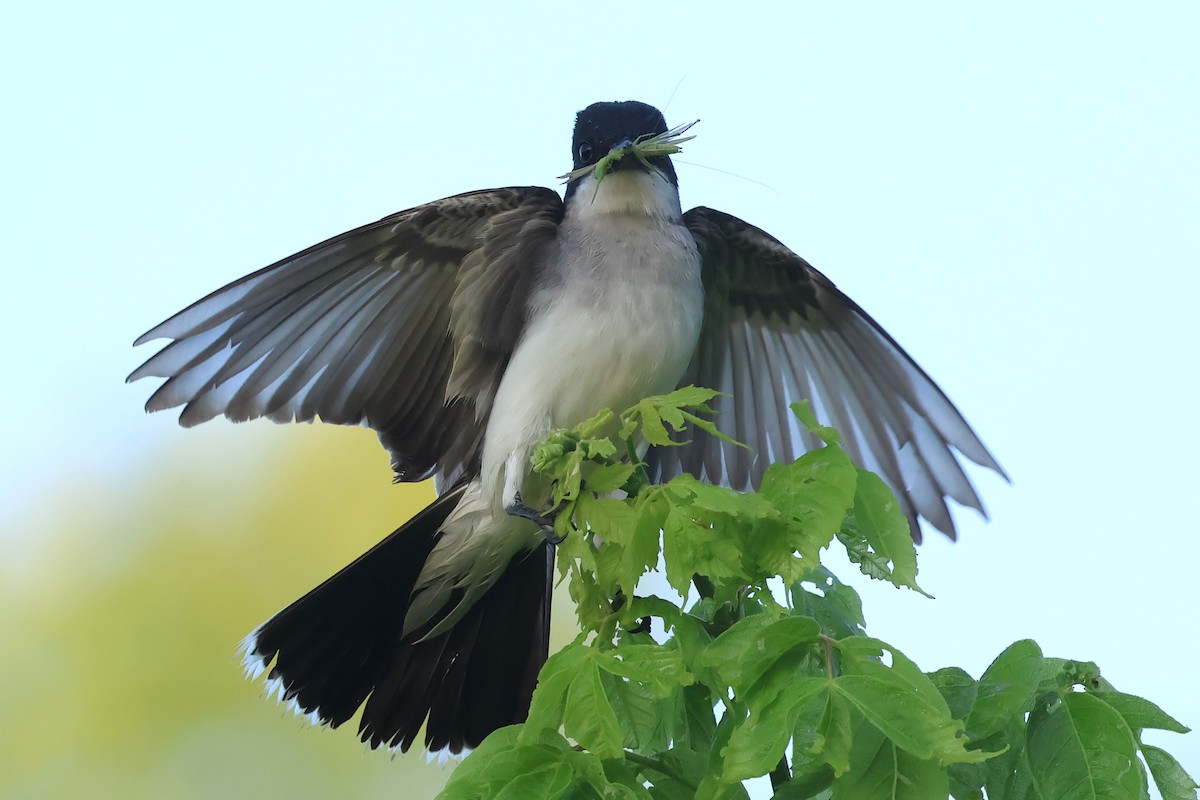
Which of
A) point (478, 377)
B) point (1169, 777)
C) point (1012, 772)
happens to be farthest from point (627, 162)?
point (1169, 777)

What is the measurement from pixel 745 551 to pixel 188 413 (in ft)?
5.67

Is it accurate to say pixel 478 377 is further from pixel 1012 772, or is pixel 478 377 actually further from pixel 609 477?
pixel 1012 772

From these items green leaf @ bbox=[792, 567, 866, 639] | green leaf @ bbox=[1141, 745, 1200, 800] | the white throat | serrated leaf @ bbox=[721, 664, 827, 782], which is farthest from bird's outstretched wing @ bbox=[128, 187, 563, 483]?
green leaf @ bbox=[1141, 745, 1200, 800]

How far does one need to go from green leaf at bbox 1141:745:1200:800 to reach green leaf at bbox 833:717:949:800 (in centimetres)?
30

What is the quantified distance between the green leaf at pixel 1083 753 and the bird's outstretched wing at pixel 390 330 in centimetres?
175

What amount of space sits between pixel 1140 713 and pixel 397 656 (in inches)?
75.2

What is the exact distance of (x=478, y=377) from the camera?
324 cm

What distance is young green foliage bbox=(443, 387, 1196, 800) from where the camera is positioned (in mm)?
1568

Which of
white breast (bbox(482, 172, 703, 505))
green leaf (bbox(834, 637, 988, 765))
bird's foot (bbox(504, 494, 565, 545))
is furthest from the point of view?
white breast (bbox(482, 172, 703, 505))

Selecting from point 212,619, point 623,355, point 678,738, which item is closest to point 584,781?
point 678,738

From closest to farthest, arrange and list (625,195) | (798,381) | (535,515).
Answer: (535,515)
(625,195)
(798,381)

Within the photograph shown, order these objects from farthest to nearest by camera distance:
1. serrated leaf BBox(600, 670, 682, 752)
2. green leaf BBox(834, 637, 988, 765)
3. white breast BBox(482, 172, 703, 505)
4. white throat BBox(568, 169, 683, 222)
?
white throat BBox(568, 169, 683, 222) → white breast BBox(482, 172, 703, 505) → serrated leaf BBox(600, 670, 682, 752) → green leaf BBox(834, 637, 988, 765)

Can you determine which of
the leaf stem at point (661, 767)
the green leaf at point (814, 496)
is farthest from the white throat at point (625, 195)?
the leaf stem at point (661, 767)

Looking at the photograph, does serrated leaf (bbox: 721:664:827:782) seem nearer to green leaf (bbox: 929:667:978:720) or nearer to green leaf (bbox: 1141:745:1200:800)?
green leaf (bbox: 929:667:978:720)
